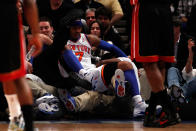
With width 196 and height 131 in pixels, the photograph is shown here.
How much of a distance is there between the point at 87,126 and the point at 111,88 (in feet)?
3.68

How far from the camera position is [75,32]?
5.90 metres

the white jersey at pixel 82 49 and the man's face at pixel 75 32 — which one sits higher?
the man's face at pixel 75 32

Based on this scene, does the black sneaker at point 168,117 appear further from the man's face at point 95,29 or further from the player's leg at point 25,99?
the man's face at point 95,29

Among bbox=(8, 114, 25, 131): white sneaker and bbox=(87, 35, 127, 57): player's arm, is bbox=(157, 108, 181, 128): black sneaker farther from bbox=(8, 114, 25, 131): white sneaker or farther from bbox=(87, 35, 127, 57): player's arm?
bbox=(8, 114, 25, 131): white sneaker

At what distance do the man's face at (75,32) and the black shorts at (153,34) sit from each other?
127 cm

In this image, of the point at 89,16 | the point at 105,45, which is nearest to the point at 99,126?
the point at 105,45

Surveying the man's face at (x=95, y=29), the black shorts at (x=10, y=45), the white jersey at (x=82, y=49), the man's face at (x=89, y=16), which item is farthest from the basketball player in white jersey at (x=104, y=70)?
the black shorts at (x=10, y=45)

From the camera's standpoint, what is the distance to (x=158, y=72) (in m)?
4.61

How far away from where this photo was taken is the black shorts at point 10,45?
3139mm

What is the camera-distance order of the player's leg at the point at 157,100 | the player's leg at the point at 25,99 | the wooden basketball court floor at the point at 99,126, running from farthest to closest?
the player's leg at the point at 157,100 → the wooden basketball court floor at the point at 99,126 → the player's leg at the point at 25,99

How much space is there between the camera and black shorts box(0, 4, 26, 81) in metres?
3.14

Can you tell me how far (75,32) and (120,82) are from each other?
1050 millimetres

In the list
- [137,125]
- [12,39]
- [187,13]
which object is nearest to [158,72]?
[137,125]

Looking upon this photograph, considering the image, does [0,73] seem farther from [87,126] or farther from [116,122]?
[116,122]
